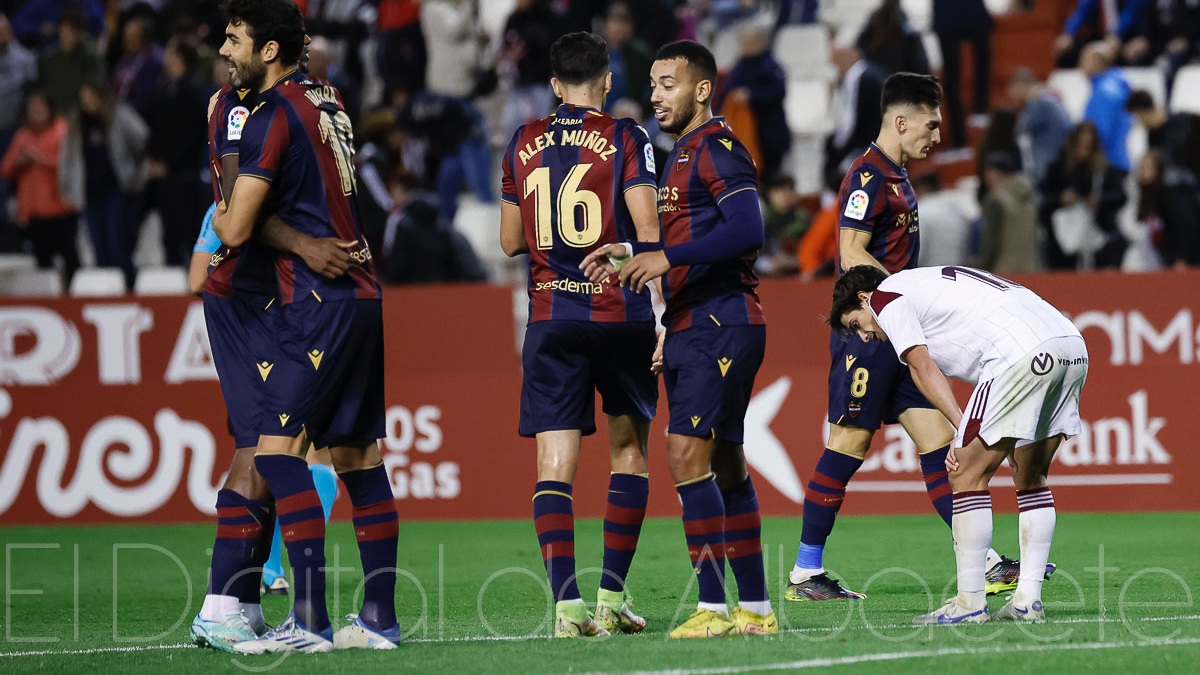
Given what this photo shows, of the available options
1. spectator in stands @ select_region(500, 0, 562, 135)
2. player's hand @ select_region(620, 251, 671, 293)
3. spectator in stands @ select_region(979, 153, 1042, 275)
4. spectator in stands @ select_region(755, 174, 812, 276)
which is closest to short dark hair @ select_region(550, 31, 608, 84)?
player's hand @ select_region(620, 251, 671, 293)

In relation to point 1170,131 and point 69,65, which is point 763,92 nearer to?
point 1170,131

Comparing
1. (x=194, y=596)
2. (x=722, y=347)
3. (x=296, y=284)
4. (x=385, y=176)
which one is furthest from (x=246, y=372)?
(x=385, y=176)

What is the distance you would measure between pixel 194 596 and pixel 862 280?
408 cm

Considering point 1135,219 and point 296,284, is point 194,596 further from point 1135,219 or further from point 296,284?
point 1135,219

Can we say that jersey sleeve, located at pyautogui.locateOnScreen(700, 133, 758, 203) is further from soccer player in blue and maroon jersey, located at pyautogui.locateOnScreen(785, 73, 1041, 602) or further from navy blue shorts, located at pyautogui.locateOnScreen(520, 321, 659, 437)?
soccer player in blue and maroon jersey, located at pyautogui.locateOnScreen(785, 73, 1041, 602)

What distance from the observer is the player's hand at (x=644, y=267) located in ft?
20.6

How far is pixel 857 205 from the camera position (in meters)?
8.09

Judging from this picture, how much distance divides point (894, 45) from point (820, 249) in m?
2.98

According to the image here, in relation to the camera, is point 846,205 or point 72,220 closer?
point 846,205

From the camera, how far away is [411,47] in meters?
17.9

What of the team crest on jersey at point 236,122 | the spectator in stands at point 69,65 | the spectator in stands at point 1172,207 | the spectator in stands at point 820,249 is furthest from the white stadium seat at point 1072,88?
the team crest on jersey at point 236,122

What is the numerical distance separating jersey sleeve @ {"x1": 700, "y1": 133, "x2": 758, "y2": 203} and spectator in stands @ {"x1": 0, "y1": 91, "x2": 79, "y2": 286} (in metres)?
11.1

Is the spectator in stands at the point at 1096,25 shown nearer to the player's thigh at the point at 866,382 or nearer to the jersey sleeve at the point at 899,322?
the player's thigh at the point at 866,382

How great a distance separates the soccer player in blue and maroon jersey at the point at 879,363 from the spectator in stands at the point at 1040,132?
7827 mm
